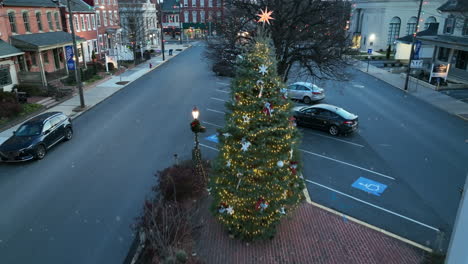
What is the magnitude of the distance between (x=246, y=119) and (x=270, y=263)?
12.7 feet

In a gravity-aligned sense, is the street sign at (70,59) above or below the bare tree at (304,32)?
below

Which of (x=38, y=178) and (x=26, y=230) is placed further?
(x=38, y=178)

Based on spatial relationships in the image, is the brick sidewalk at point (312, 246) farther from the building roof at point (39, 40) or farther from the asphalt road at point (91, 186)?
the building roof at point (39, 40)

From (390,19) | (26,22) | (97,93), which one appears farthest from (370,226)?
(390,19)

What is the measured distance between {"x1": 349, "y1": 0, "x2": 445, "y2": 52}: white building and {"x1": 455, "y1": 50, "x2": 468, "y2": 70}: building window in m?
17.5

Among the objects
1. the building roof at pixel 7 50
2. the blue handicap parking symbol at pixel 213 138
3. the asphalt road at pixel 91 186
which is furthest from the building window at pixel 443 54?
the building roof at pixel 7 50

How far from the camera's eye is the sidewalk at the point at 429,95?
23119 mm

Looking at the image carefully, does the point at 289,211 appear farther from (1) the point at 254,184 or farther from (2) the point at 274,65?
(2) the point at 274,65

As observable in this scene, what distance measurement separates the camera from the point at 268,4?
64.8 ft

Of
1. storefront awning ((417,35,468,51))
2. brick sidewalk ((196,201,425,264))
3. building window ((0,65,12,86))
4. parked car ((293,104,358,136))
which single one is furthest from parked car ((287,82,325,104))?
building window ((0,65,12,86))

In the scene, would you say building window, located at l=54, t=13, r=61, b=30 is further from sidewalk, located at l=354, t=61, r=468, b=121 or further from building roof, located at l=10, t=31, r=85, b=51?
sidewalk, located at l=354, t=61, r=468, b=121

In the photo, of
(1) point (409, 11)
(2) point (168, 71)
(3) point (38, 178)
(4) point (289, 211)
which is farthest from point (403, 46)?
(3) point (38, 178)

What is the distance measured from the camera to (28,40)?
26.9 meters

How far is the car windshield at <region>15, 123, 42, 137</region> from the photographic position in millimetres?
15398
